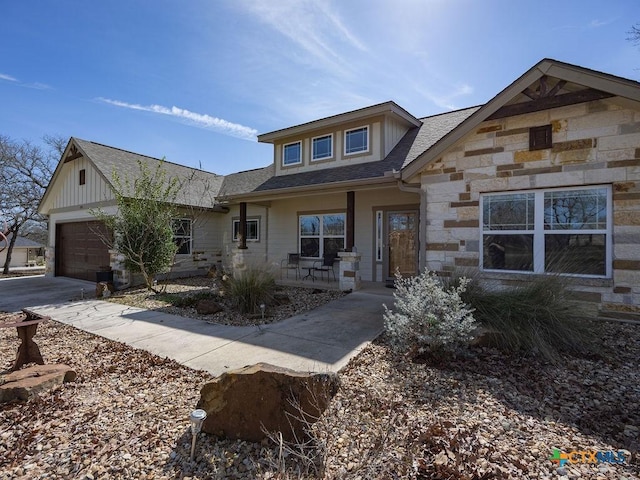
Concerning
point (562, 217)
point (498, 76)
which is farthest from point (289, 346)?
point (498, 76)

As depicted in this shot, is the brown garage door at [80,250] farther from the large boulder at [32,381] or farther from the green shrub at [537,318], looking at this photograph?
the green shrub at [537,318]

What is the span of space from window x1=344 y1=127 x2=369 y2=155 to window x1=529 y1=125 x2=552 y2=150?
16.2 feet

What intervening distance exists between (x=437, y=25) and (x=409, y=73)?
121cm

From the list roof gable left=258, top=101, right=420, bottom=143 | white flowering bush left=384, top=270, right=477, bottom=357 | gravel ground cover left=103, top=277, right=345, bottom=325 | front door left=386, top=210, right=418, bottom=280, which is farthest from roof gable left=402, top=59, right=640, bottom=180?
gravel ground cover left=103, top=277, right=345, bottom=325

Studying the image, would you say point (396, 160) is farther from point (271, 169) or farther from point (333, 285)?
point (271, 169)

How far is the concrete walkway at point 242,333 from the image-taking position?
13.7 feet

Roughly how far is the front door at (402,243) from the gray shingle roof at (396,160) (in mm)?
1615

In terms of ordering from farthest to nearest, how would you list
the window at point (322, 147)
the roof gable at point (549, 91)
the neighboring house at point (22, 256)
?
the neighboring house at point (22, 256) → the window at point (322, 147) → the roof gable at point (549, 91)

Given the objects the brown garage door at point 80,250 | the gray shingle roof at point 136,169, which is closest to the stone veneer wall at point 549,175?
the gray shingle roof at point 136,169

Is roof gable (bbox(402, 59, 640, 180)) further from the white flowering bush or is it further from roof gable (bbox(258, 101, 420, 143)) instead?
roof gable (bbox(258, 101, 420, 143))

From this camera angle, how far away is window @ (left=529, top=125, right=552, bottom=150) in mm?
5633

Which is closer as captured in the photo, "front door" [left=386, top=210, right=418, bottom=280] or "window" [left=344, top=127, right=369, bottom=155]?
"front door" [left=386, top=210, right=418, bottom=280]

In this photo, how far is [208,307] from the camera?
6809 mm

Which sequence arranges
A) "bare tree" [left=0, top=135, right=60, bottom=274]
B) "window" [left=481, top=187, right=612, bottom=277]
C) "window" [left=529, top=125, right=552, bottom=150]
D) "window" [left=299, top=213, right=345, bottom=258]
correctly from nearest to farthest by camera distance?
"window" [left=481, top=187, right=612, bottom=277] < "window" [left=529, top=125, right=552, bottom=150] < "window" [left=299, top=213, right=345, bottom=258] < "bare tree" [left=0, top=135, right=60, bottom=274]
